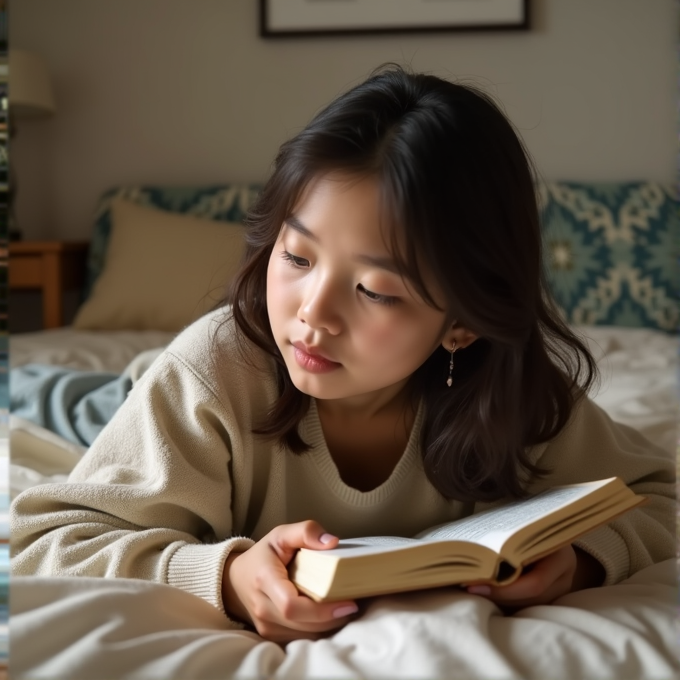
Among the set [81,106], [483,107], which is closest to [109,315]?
[81,106]

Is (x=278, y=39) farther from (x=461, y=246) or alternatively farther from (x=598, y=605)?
(x=598, y=605)

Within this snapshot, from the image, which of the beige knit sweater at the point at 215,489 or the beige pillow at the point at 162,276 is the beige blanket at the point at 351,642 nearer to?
the beige knit sweater at the point at 215,489

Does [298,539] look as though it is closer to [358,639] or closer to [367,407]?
[358,639]

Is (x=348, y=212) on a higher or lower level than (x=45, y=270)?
higher

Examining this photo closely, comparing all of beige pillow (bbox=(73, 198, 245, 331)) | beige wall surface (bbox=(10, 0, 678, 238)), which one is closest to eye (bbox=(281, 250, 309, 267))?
beige pillow (bbox=(73, 198, 245, 331))

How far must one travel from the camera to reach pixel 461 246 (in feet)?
2.42

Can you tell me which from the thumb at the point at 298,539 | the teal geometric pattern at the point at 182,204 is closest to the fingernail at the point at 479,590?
the thumb at the point at 298,539

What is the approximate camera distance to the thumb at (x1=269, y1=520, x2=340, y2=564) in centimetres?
62

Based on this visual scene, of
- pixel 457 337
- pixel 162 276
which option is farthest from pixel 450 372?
pixel 162 276

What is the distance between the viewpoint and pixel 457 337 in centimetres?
85

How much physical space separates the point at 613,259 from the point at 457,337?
5.62 feet

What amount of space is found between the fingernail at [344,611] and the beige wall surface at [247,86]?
2.34 meters

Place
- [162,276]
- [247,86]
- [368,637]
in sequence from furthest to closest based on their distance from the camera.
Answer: [247,86]
[162,276]
[368,637]

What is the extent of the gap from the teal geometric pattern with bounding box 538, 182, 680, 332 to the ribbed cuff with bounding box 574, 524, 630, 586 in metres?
1.59
